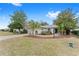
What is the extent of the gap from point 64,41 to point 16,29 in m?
0.56

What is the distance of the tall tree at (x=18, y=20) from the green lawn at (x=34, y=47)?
147mm

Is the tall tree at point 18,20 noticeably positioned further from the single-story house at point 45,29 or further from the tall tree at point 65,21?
the tall tree at point 65,21

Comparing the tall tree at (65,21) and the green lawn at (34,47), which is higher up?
the tall tree at (65,21)

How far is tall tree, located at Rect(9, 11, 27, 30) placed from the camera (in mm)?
14781

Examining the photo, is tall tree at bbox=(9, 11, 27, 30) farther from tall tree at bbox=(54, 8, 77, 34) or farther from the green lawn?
tall tree at bbox=(54, 8, 77, 34)

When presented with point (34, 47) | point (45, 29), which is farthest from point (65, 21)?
point (34, 47)

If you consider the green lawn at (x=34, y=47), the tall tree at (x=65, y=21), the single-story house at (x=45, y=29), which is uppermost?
the tall tree at (x=65, y=21)

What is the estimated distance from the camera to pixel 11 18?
583 inches

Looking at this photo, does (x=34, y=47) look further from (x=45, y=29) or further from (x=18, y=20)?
(x=18, y=20)

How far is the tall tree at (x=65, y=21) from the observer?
14783mm

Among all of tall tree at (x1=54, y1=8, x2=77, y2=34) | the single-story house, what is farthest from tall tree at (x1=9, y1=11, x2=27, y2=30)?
tall tree at (x1=54, y1=8, x2=77, y2=34)

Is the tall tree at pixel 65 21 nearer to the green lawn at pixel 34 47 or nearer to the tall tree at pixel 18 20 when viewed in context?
the green lawn at pixel 34 47

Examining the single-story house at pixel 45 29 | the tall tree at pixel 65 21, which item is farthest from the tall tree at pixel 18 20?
the tall tree at pixel 65 21

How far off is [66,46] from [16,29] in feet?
1.97
